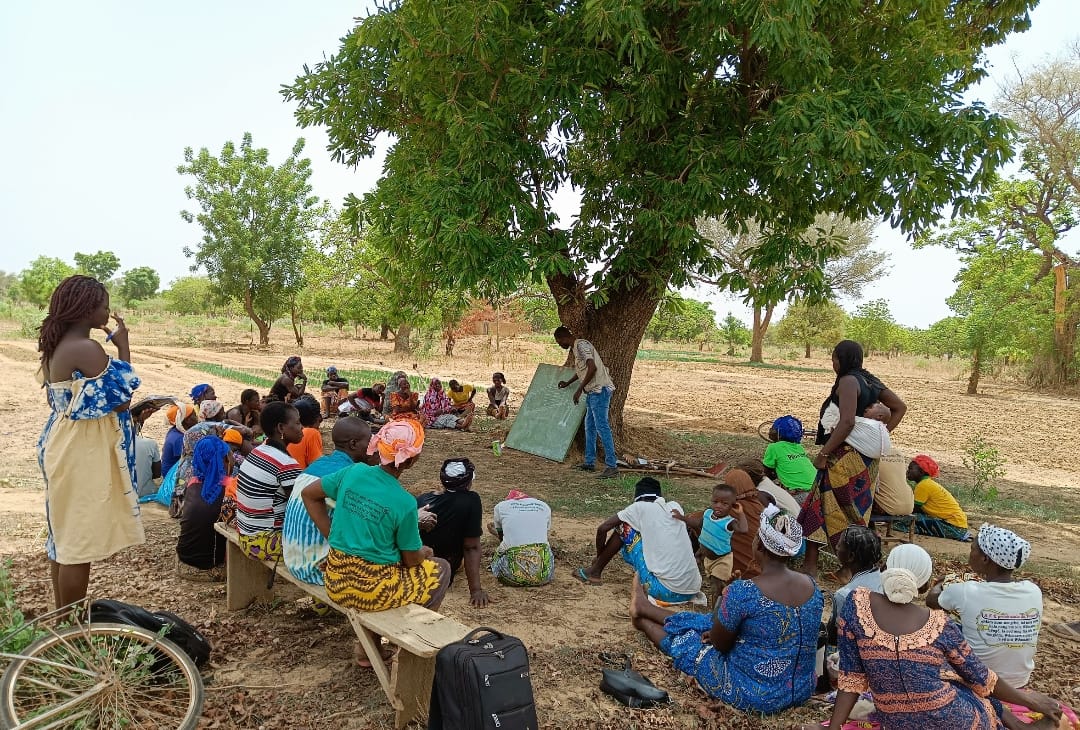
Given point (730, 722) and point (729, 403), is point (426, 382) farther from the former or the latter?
point (730, 722)

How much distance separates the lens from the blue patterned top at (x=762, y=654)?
334 centimetres

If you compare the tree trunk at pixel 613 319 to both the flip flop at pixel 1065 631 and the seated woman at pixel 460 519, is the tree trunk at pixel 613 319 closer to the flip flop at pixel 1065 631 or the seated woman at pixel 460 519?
the seated woman at pixel 460 519

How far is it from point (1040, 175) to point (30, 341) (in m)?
37.0

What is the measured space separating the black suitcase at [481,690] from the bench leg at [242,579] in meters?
2.11

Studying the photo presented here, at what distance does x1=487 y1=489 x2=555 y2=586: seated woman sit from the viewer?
494cm

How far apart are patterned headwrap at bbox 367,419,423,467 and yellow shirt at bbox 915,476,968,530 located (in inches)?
203

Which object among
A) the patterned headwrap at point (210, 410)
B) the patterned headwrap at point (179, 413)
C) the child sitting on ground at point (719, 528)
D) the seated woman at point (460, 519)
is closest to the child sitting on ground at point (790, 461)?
the child sitting on ground at point (719, 528)

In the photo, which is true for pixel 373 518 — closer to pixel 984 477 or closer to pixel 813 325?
pixel 984 477

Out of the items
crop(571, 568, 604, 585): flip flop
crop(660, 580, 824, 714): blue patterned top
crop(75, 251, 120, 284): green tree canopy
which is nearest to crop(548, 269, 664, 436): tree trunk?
crop(571, 568, 604, 585): flip flop

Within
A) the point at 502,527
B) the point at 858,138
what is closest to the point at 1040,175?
the point at 858,138

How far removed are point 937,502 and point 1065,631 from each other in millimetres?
1996

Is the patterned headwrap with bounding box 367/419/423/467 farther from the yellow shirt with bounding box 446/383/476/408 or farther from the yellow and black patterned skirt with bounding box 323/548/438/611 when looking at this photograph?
the yellow shirt with bounding box 446/383/476/408

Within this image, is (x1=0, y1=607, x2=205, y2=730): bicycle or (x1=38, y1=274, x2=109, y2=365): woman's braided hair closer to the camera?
(x1=0, y1=607, x2=205, y2=730): bicycle

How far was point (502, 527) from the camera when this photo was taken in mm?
4977
